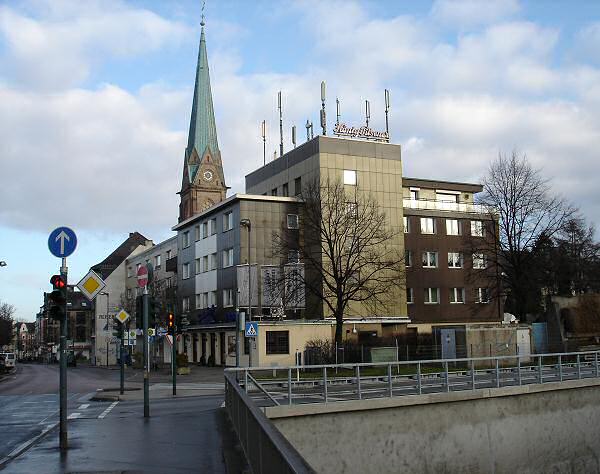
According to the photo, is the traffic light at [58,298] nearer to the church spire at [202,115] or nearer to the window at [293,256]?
the window at [293,256]

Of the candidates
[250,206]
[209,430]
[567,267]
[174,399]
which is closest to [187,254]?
[250,206]

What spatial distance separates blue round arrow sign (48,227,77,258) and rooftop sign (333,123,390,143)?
4314 centimetres

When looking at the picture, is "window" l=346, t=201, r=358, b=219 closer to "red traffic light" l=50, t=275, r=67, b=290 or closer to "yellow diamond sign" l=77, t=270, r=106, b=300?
"yellow diamond sign" l=77, t=270, r=106, b=300

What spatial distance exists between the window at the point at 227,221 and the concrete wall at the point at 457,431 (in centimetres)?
3634

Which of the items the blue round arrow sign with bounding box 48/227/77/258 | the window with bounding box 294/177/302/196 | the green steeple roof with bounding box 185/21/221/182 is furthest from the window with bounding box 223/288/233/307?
the green steeple roof with bounding box 185/21/221/182

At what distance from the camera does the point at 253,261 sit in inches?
2117

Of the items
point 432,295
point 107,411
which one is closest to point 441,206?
point 432,295

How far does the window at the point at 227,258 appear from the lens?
5569 centimetres

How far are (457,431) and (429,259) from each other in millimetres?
42166

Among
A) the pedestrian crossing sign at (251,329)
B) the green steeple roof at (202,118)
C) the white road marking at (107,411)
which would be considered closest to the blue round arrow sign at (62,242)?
the white road marking at (107,411)

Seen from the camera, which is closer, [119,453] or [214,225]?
[119,453]

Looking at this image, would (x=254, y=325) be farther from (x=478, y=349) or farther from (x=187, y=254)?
(x=187, y=254)

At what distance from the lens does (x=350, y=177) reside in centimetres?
5528

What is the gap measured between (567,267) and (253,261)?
81.1 feet
